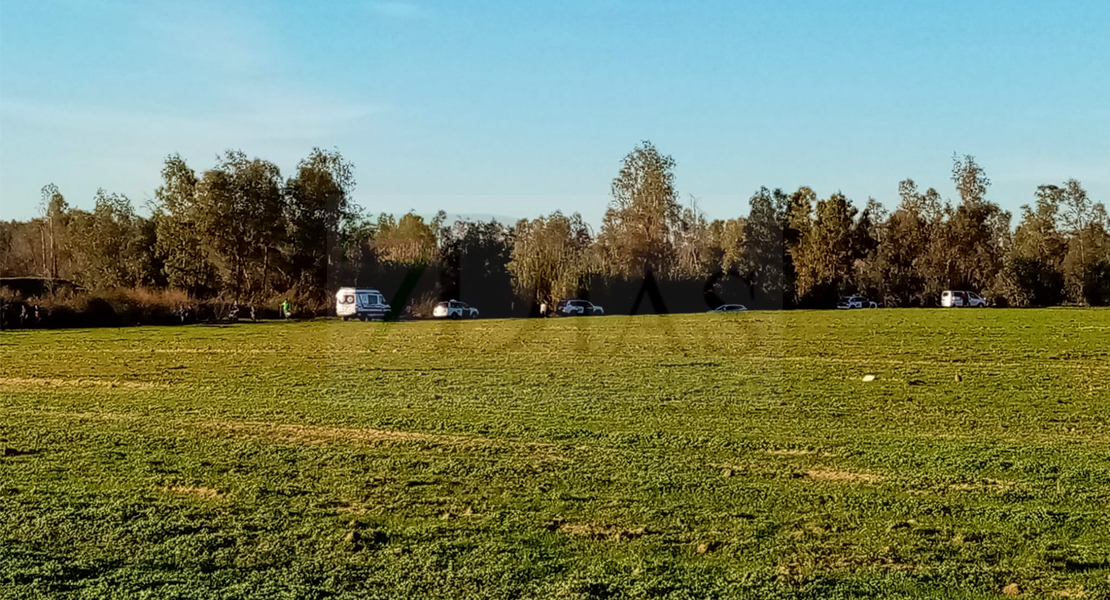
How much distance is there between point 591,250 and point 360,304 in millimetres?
19902

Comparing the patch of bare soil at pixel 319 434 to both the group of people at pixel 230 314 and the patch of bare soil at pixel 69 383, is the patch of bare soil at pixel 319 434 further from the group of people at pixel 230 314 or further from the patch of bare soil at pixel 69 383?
the group of people at pixel 230 314

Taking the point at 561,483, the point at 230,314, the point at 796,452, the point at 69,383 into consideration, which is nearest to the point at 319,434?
the point at 561,483

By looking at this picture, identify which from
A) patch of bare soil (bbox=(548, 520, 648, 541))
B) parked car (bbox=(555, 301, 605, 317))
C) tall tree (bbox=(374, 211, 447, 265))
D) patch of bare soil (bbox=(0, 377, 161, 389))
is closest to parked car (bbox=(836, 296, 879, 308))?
parked car (bbox=(555, 301, 605, 317))

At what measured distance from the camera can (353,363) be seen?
18547 mm

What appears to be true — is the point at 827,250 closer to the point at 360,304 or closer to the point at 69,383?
the point at 360,304

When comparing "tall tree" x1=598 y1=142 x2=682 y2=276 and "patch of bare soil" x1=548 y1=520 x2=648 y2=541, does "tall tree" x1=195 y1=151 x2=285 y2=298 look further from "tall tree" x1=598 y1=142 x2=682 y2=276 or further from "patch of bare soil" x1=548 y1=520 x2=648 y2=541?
"patch of bare soil" x1=548 y1=520 x2=648 y2=541

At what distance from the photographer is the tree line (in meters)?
49.3

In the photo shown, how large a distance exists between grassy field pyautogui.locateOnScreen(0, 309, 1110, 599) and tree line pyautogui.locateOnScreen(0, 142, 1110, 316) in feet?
111

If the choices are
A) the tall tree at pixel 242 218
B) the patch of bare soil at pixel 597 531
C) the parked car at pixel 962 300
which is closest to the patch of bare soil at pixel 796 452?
the patch of bare soil at pixel 597 531

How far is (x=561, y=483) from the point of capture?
24.6 ft

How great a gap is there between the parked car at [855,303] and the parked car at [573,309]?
1768cm

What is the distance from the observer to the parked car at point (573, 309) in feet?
154

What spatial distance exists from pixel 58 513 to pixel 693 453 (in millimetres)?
4973

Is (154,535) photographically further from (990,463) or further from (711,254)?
(711,254)
